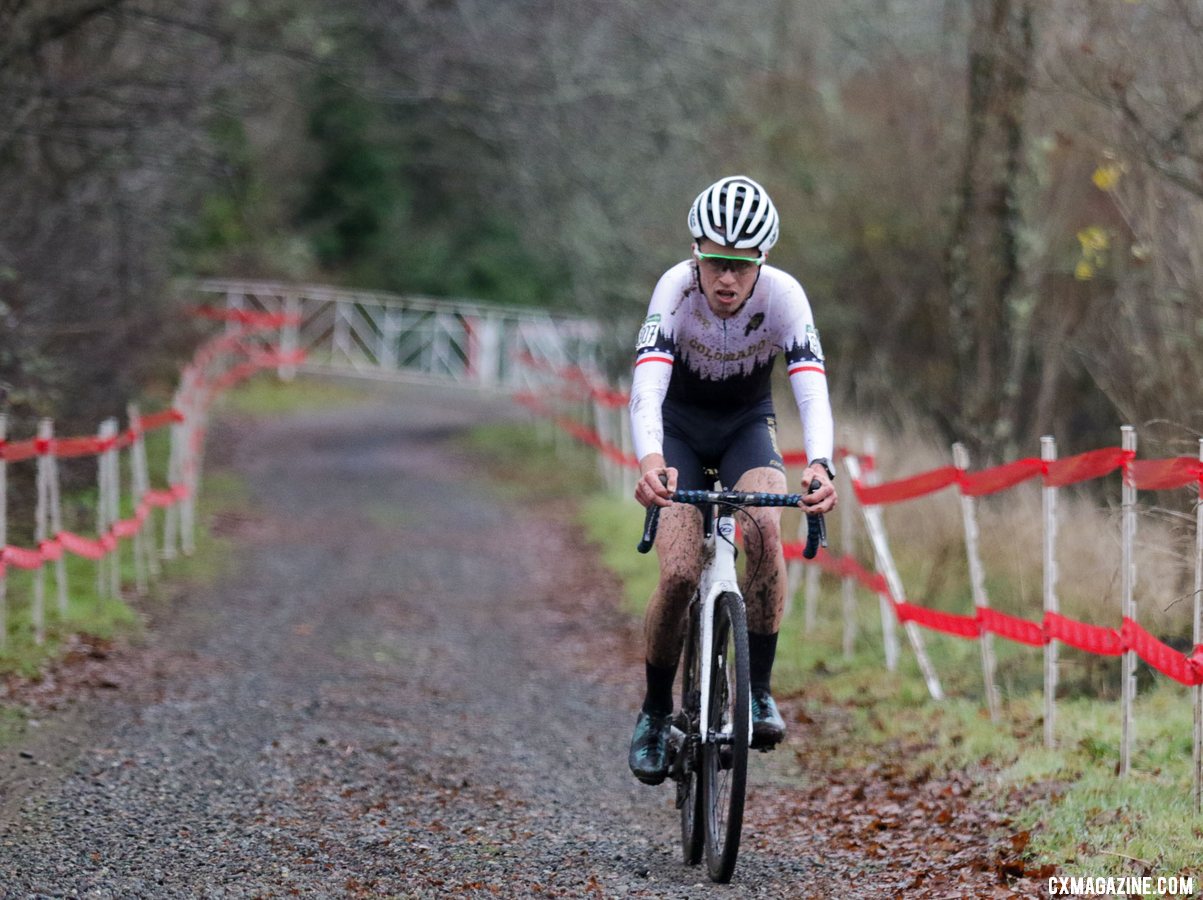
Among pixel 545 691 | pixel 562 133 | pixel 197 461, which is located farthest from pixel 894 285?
pixel 545 691

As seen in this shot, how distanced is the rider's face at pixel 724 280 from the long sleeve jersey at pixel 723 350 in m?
0.10

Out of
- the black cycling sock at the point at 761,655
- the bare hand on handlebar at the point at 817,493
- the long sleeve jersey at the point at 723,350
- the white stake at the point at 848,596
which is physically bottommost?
the white stake at the point at 848,596

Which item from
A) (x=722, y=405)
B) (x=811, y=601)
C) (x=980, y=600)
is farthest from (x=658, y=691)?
(x=811, y=601)

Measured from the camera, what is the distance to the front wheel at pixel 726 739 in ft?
17.6

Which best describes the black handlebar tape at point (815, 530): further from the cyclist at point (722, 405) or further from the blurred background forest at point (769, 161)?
the blurred background forest at point (769, 161)

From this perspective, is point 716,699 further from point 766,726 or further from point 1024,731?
point 1024,731

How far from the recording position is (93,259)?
50.1 ft

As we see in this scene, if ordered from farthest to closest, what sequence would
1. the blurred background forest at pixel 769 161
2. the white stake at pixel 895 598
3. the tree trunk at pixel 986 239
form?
the tree trunk at pixel 986 239
the blurred background forest at pixel 769 161
the white stake at pixel 895 598

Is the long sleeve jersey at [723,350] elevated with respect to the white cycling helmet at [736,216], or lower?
lower

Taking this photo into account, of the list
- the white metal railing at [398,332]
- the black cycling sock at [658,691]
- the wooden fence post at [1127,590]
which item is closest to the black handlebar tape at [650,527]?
the black cycling sock at [658,691]

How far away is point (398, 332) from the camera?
113 feet

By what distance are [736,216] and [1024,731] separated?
10.9 feet

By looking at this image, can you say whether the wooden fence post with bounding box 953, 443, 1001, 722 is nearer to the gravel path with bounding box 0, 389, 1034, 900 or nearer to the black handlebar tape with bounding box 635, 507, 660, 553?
the gravel path with bounding box 0, 389, 1034, 900

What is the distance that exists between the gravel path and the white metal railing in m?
18.3
